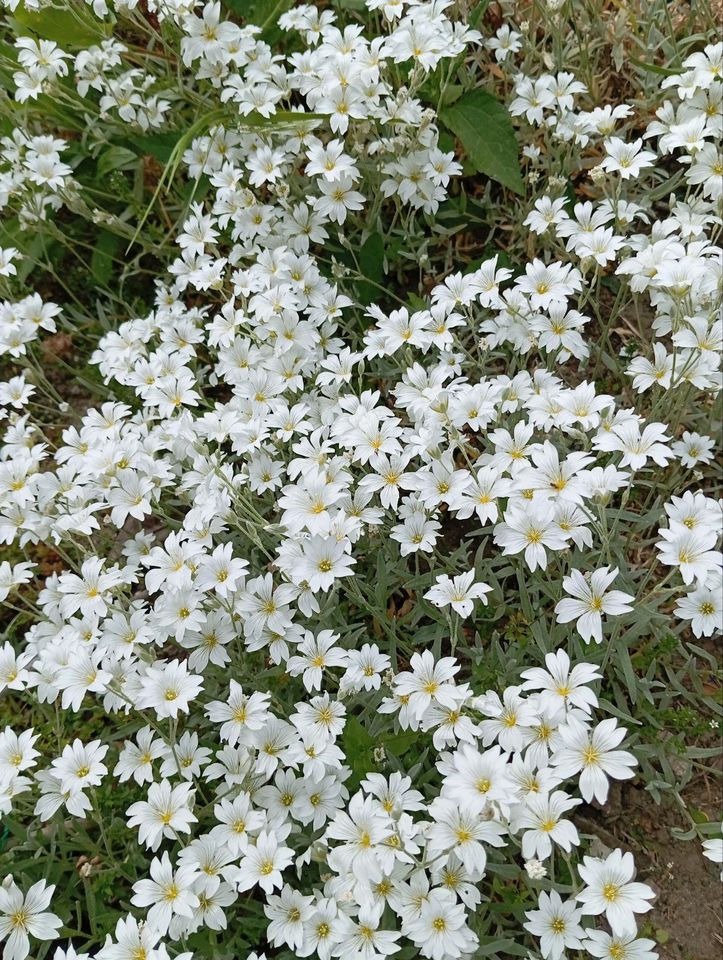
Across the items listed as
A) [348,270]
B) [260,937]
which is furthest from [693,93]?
[260,937]

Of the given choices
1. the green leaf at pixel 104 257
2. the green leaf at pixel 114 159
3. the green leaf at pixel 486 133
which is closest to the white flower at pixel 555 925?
the green leaf at pixel 486 133

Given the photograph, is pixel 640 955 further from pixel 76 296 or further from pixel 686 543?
pixel 76 296

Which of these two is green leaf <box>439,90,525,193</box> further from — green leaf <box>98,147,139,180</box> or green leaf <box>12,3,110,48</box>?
green leaf <box>12,3,110,48</box>

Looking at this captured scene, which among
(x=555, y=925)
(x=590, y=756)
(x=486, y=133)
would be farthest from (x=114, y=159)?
(x=555, y=925)

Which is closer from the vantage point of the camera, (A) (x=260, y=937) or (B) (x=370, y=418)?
(A) (x=260, y=937)

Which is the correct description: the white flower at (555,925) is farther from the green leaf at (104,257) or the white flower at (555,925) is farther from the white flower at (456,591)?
the green leaf at (104,257)

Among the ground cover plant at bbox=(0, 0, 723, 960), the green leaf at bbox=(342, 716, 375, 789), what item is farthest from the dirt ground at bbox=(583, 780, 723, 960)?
the green leaf at bbox=(342, 716, 375, 789)

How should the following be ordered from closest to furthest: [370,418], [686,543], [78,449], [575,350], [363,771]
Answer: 1. [686,543]
2. [363,771]
3. [370,418]
4. [575,350]
5. [78,449]
